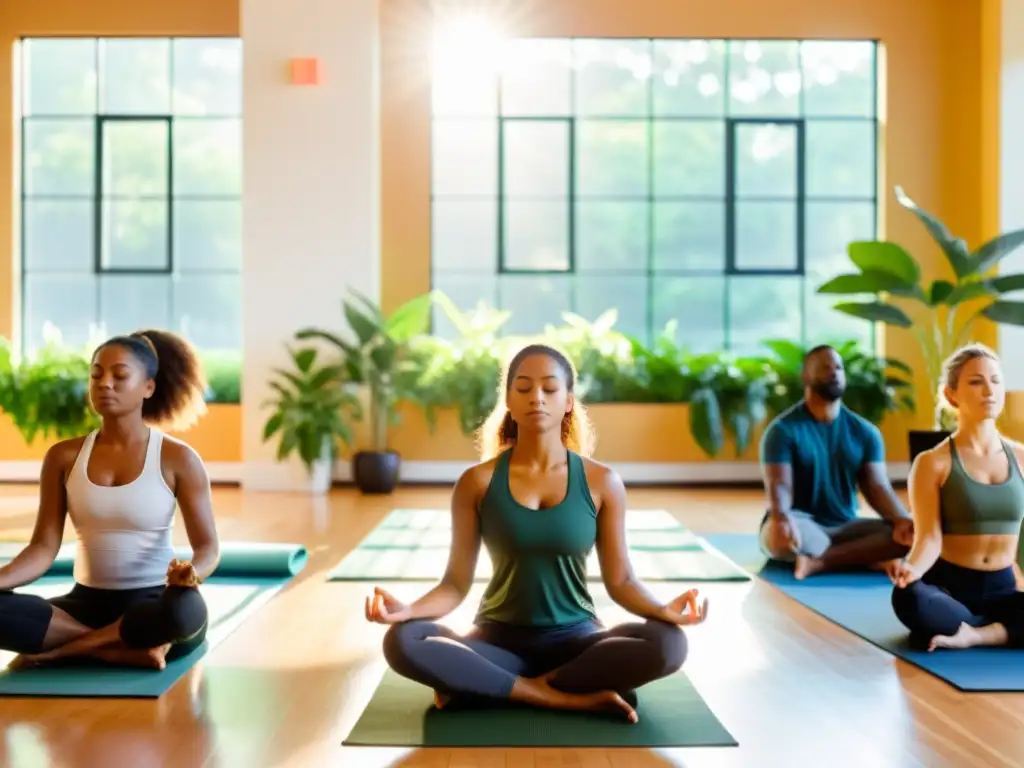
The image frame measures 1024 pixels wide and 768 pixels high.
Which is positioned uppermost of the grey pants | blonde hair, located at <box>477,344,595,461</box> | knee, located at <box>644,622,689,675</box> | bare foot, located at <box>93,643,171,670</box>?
blonde hair, located at <box>477,344,595,461</box>

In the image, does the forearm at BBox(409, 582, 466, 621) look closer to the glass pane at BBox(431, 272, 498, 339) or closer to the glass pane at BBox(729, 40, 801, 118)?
the glass pane at BBox(431, 272, 498, 339)

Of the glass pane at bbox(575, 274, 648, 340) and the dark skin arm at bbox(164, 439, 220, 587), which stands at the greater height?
the glass pane at bbox(575, 274, 648, 340)

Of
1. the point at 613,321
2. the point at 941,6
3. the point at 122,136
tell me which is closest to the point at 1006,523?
the point at 613,321

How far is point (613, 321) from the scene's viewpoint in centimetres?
760

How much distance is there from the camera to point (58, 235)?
26.6 feet

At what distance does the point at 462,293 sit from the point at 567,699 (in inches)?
222

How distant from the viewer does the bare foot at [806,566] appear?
13.7 feet

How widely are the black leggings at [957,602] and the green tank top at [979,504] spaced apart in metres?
0.11

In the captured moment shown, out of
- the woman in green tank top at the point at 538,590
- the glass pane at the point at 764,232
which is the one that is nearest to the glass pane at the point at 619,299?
the glass pane at the point at 764,232

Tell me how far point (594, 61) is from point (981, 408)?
542 centimetres

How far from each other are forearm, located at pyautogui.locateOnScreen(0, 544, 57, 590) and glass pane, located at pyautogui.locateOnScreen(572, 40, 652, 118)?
5840 millimetres

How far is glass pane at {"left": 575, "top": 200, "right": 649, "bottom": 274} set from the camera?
26.2 feet

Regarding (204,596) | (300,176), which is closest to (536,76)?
(300,176)

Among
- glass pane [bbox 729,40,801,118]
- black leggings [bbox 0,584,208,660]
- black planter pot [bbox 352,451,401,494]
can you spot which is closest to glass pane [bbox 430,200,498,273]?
black planter pot [bbox 352,451,401,494]
